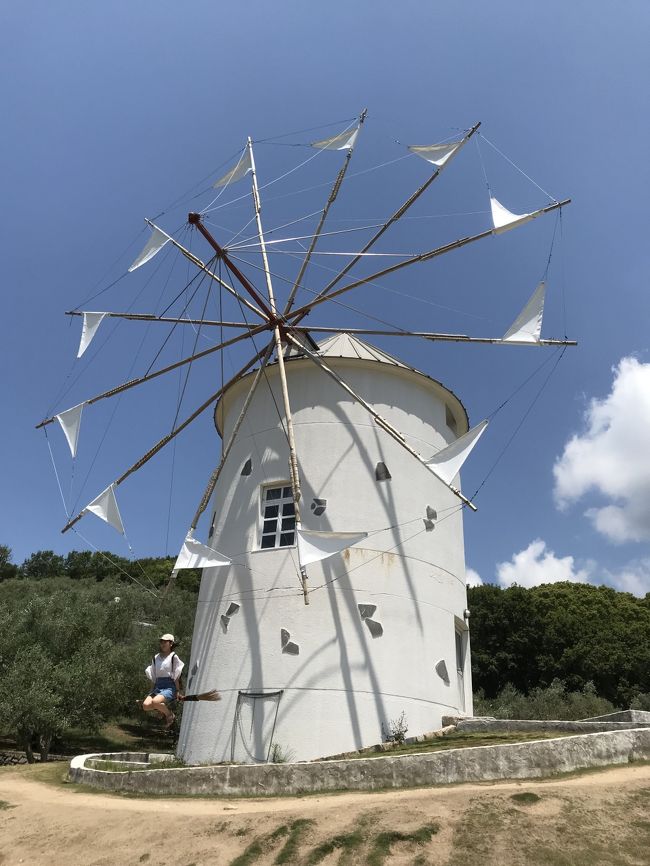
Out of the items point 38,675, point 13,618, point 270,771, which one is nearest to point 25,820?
point 270,771

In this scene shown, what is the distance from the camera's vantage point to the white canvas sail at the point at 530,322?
16.7 m

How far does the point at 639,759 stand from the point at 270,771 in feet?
17.3

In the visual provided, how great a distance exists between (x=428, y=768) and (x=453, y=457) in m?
7.30

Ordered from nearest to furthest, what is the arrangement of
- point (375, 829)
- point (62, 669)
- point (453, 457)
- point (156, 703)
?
point (375, 829)
point (156, 703)
point (453, 457)
point (62, 669)

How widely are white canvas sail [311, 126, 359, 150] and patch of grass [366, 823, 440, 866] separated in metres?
18.0

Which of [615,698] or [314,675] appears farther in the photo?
[615,698]

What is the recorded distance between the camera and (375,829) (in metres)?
7.66

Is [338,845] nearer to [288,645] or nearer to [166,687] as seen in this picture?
[166,687]

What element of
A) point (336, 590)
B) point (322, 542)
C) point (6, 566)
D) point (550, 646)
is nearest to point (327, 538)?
point (322, 542)

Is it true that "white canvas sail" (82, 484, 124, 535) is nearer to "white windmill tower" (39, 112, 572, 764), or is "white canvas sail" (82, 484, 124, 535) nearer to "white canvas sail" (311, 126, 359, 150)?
"white windmill tower" (39, 112, 572, 764)

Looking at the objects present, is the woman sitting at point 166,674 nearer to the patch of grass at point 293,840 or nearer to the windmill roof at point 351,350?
the patch of grass at point 293,840

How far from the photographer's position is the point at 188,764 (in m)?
15.4

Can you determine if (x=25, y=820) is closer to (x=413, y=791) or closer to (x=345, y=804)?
(x=345, y=804)

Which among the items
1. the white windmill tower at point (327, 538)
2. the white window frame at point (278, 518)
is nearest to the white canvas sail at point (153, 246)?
the white windmill tower at point (327, 538)
